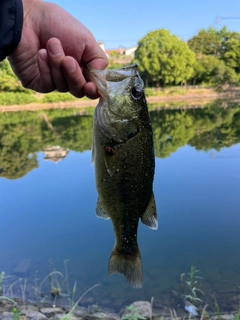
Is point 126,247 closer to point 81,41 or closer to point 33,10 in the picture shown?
point 81,41

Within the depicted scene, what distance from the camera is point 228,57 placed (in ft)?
166

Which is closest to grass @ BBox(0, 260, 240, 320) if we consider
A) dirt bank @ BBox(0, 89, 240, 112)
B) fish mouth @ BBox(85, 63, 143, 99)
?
fish mouth @ BBox(85, 63, 143, 99)

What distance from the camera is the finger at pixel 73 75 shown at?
182 cm

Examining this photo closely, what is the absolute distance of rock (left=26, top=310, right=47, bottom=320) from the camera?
14.7 feet

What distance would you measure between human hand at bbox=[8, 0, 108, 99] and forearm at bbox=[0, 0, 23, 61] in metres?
0.17

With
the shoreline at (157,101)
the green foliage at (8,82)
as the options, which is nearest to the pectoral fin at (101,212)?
the shoreline at (157,101)

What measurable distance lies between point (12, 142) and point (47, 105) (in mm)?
25009

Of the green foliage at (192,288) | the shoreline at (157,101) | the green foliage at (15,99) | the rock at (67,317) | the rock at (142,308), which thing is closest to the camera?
the rock at (67,317)

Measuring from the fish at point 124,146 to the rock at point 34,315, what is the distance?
3.15 meters

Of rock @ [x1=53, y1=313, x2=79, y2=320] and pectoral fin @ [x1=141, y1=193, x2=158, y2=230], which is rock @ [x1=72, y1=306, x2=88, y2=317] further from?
pectoral fin @ [x1=141, y1=193, x2=158, y2=230]

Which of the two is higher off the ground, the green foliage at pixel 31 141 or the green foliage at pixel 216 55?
the green foliage at pixel 216 55

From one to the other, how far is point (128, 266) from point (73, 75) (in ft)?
3.94

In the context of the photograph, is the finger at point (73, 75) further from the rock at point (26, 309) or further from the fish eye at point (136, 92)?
the rock at point (26, 309)

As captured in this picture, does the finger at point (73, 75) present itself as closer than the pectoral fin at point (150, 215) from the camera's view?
Yes
